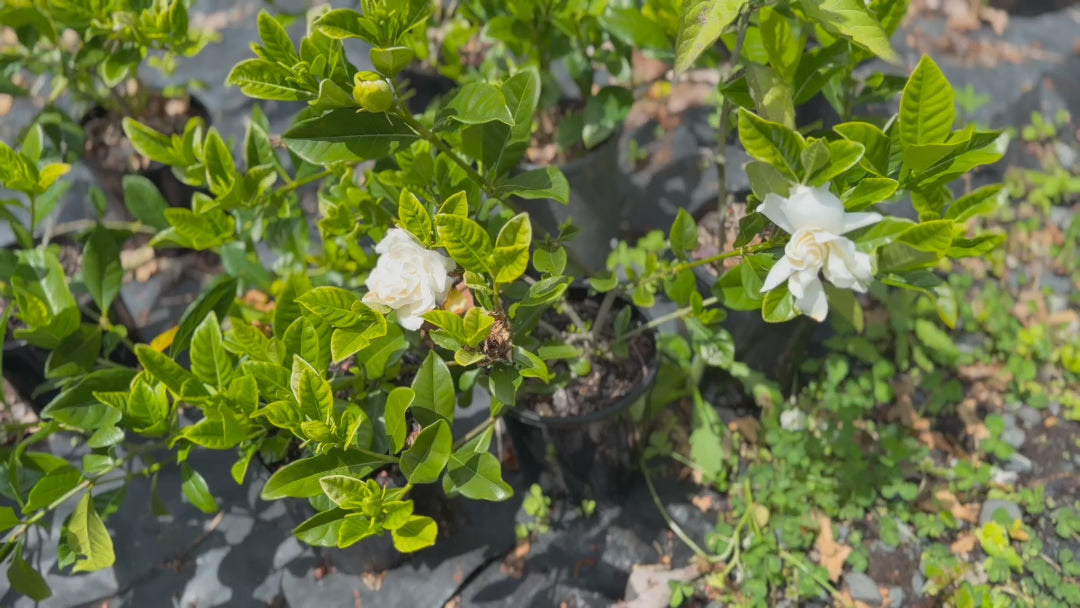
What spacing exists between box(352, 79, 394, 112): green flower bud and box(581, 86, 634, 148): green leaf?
35.9 inches

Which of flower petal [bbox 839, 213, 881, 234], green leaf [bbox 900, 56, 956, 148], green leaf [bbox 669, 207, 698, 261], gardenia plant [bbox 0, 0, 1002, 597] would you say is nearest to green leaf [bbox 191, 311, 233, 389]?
gardenia plant [bbox 0, 0, 1002, 597]

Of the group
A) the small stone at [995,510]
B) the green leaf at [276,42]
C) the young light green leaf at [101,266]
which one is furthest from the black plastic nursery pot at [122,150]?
the small stone at [995,510]

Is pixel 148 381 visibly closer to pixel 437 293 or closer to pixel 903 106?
pixel 437 293

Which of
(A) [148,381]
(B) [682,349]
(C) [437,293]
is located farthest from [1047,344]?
(A) [148,381]

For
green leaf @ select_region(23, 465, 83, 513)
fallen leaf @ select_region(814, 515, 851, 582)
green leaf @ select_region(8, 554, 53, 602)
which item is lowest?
fallen leaf @ select_region(814, 515, 851, 582)

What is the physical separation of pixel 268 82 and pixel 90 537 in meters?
0.82

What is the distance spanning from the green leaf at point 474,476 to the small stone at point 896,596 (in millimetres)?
961

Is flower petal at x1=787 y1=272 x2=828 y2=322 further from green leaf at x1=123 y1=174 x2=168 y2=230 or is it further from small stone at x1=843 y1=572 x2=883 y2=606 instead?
green leaf at x1=123 y1=174 x2=168 y2=230

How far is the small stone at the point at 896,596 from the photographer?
169 cm

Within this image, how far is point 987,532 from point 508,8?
154cm

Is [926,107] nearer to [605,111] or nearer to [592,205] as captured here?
[605,111]

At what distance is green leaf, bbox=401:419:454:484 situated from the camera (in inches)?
46.7

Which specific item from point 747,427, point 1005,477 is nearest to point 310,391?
point 747,427

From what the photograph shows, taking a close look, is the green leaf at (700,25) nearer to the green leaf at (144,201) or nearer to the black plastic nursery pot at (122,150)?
the green leaf at (144,201)
